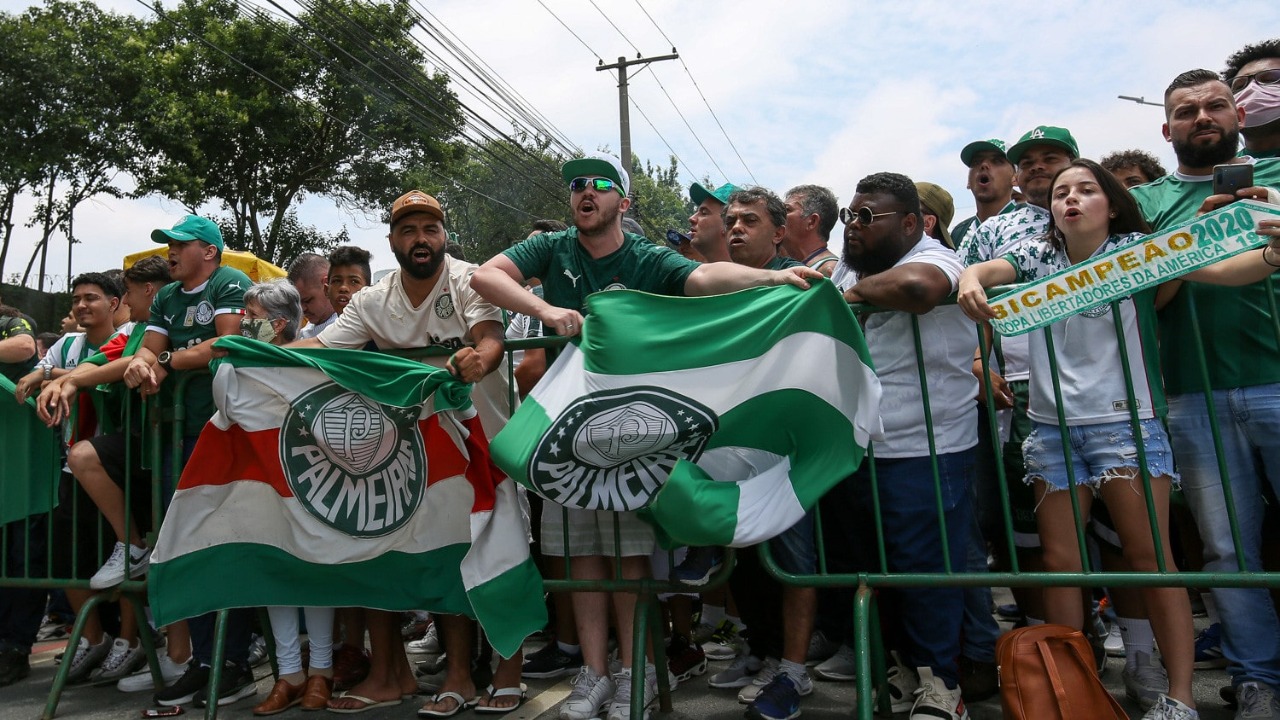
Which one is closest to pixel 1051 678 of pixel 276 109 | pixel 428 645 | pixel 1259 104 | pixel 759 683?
pixel 759 683

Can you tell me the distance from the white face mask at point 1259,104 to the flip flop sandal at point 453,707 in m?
4.19

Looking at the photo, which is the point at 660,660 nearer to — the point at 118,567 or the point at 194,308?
the point at 118,567

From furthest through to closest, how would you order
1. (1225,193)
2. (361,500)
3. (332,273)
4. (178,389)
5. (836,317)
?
(332,273)
(178,389)
(361,500)
(836,317)
(1225,193)

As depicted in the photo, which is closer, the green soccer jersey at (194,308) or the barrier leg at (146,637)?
the barrier leg at (146,637)

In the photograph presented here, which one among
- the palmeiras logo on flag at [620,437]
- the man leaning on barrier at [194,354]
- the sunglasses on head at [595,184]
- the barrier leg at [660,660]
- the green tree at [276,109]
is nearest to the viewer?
the palmeiras logo on flag at [620,437]

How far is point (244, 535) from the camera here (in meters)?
4.39

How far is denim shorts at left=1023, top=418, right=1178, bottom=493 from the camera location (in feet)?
11.4

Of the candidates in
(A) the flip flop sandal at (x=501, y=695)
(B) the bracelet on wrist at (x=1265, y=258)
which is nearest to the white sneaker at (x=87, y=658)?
(A) the flip flop sandal at (x=501, y=695)

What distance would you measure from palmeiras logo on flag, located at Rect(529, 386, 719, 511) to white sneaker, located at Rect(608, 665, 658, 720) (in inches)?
34.3

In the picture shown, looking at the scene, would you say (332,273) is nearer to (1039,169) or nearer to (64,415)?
(64,415)

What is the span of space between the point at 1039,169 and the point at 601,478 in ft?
8.94

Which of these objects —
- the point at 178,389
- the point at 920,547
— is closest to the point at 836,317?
the point at 920,547

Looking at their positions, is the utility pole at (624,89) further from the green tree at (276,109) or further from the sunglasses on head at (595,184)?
the sunglasses on head at (595,184)

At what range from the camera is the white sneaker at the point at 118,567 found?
486cm
